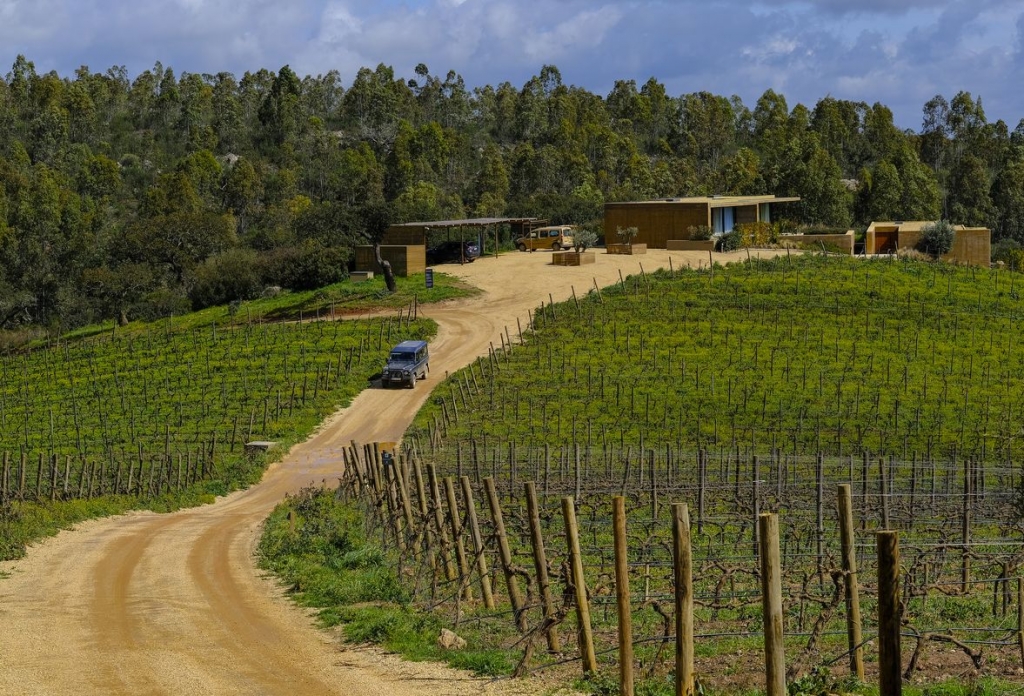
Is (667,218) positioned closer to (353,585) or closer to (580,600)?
(353,585)

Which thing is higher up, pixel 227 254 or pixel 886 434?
pixel 227 254

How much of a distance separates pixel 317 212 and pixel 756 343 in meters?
36.8

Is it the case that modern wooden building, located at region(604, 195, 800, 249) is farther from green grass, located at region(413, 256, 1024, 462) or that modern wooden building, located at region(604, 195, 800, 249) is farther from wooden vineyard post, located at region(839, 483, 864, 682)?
wooden vineyard post, located at region(839, 483, 864, 682)

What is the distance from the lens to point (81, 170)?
11250 centimetres

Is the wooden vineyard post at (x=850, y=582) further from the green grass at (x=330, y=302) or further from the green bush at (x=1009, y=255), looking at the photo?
the green bush at (x=1009, y=255)

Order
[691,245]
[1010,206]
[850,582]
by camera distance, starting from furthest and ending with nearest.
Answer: [1010,206], [691,245], [850,582]

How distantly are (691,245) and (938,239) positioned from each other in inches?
514

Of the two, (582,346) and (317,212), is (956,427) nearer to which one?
(582,346)

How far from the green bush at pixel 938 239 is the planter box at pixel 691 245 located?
469 inches

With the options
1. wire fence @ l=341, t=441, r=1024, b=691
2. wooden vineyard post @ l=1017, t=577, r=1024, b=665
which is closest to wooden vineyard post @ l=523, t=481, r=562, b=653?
wire fence @ l=341, t=441, r=1024, b=691

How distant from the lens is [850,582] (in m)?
13.0

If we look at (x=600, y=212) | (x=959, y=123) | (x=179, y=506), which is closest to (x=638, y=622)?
(x=179, y=506)

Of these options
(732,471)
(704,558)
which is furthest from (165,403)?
(704,558)

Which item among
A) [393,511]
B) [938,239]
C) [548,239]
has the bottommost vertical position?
[393,511]
